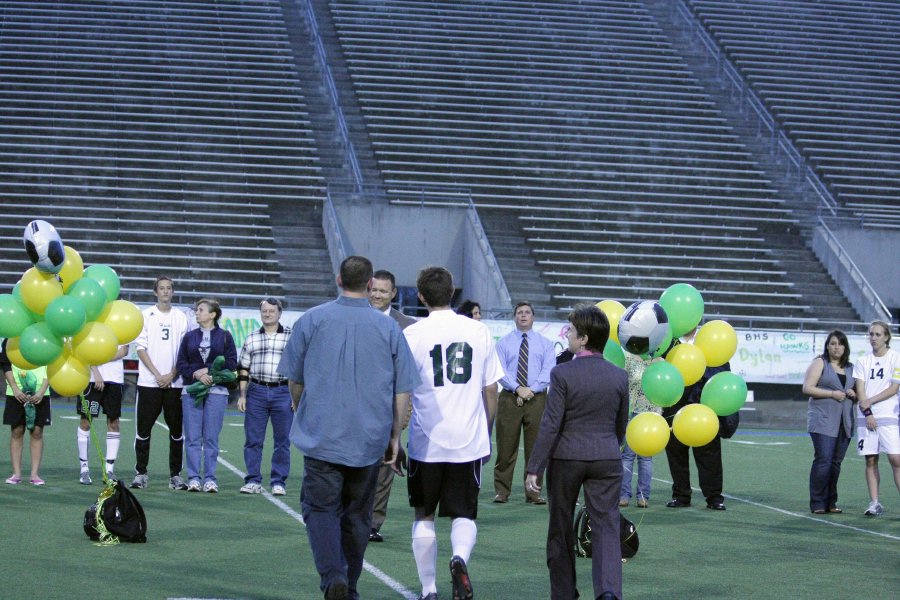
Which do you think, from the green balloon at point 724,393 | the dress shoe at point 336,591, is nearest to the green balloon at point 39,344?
the dress shoe at point 336,591

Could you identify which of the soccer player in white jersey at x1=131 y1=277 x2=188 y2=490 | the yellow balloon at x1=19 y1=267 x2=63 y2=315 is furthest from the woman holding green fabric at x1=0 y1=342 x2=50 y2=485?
the yellow balloon at x1=19 y1=267 x2=63 y2=315

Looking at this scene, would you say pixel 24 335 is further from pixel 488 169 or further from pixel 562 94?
pixel 562 94

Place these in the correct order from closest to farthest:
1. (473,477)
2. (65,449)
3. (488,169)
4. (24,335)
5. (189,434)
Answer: (473,477)
(24,335)
(189,434)
(65,449)
(488,169)

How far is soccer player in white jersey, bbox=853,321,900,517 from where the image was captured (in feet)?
38.0

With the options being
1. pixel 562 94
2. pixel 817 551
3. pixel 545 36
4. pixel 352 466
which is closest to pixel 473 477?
pixel 352 466

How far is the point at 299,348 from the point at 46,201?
21.5 m

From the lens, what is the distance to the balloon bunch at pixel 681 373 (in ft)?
26.8

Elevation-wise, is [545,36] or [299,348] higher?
[545,36]

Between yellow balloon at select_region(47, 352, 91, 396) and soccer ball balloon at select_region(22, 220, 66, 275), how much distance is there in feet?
2.62

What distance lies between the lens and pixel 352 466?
621 cm

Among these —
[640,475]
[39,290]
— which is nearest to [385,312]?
[39,290]

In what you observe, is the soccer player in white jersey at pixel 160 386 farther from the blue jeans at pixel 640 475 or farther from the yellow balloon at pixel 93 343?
the blue jeans at pixel 640 475

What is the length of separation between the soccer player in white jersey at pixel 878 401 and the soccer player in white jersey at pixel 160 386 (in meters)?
6.58

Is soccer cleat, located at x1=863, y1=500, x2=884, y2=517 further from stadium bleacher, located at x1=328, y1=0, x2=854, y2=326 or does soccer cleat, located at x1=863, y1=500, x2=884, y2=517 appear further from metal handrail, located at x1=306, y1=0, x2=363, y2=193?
metal handrail, located at x1=306, y1=0, x2=363, y2=193
